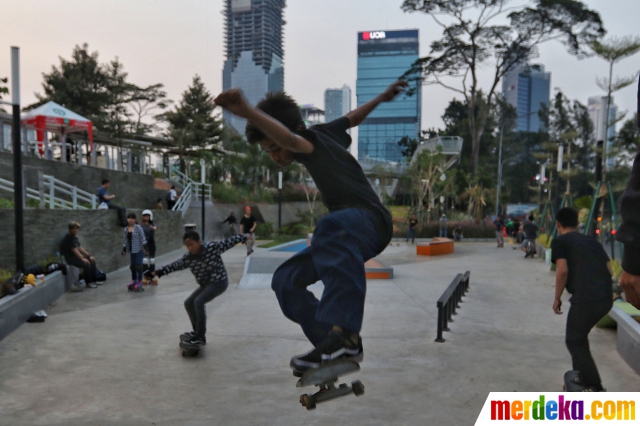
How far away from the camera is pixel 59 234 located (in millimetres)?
11141

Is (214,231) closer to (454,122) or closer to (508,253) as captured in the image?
(508,253)

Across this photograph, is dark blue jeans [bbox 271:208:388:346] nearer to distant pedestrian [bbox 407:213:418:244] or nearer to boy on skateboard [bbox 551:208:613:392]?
boy on skateboard [bbox 551:208:613:392]

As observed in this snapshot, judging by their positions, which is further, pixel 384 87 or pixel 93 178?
pixel 93 178

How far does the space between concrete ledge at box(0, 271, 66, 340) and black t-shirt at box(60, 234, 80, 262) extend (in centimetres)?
60

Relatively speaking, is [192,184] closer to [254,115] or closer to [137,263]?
[137,263]

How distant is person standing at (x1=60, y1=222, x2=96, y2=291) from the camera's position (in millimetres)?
10352

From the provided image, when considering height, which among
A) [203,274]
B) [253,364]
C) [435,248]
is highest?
[203,274]

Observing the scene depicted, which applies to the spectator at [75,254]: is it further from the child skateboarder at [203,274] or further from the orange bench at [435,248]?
the orange bench at [435,248]

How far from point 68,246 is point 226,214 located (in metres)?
19.1

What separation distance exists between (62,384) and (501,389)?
454cm

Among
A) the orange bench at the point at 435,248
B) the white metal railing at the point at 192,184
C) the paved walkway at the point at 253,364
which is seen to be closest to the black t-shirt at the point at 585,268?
the paved walkway at the point at 253,364

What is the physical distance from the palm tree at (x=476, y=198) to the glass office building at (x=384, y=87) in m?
32.3

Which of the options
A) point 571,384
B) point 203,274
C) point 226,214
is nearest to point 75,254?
point 203,274

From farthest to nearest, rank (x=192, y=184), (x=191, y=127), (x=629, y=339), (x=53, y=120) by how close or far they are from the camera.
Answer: (x=191, y=127)
(x=192, y=184)
(x=53, y=120)
(x=629, y=339)
